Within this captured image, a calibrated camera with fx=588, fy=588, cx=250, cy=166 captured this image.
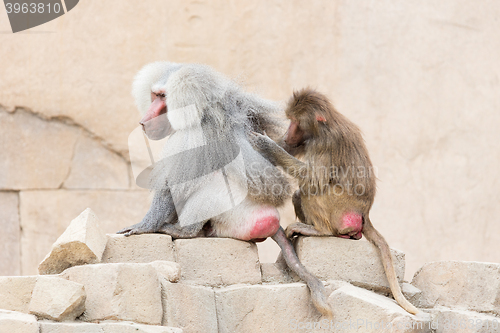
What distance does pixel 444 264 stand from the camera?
3412 mm

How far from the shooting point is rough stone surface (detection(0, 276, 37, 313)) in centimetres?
271

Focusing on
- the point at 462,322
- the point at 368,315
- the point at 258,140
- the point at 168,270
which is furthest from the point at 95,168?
the point at 462,322

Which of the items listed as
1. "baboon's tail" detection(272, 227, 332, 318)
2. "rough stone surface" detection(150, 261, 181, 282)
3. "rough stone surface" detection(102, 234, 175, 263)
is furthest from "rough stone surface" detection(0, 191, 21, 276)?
"baboon's tail" detection(272, 227, 332, 318)

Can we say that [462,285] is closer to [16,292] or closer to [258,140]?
[258,140]

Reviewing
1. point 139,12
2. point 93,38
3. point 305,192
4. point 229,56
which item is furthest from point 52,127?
point 305,192

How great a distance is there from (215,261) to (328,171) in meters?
0.78

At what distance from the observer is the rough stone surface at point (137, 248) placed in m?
3.12

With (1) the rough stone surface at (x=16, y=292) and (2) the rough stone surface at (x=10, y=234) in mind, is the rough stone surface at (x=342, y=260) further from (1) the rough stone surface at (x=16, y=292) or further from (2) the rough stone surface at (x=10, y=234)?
(2) the rough stone surface at (x=10, y=234)

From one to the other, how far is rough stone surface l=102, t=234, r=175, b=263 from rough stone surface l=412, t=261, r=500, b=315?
154 centimetres

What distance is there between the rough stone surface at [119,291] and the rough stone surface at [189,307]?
0.32 ft

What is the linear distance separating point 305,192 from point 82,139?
133 inches

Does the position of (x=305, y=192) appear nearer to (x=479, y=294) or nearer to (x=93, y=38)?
(x=479, y=294)

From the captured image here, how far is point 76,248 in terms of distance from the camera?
2.87 m

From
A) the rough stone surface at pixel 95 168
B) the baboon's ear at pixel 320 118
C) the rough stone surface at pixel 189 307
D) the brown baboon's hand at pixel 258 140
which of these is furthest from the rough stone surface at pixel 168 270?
the rough stone surface at pixel 95 168
